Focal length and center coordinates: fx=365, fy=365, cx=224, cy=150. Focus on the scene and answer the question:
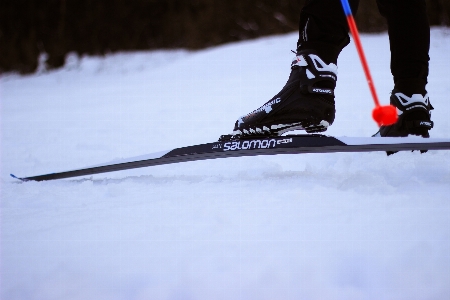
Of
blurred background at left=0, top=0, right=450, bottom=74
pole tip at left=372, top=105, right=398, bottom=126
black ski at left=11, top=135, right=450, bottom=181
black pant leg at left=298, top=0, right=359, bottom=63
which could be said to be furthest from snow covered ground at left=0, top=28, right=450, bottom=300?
blurred background at left=0, top=0, right=450, bottom=74

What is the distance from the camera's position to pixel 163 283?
2.17ft

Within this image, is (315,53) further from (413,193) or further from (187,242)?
(187,242)

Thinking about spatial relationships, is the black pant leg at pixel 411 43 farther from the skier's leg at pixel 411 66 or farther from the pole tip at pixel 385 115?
the pole tip at pixel 385 115

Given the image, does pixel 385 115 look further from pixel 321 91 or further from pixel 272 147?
pixel 272 147

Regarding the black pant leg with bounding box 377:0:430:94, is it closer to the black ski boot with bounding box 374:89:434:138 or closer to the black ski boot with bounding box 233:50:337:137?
the black ski boot with bounding box 374:89:434:138

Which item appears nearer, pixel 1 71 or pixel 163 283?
pixel 163 283

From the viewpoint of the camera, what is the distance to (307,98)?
3.85 feet

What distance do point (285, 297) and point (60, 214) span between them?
666mm

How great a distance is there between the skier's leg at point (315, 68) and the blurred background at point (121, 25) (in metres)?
7.95

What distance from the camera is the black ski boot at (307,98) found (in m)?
1.16

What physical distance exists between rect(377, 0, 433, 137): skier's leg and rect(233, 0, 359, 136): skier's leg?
0.82 ft

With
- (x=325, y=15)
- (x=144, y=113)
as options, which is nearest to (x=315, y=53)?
(x=325, y=15)

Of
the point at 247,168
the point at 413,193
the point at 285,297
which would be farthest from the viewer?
the point at 247,168

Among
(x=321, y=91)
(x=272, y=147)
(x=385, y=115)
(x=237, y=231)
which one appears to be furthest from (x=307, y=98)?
(x=237, y=231)
